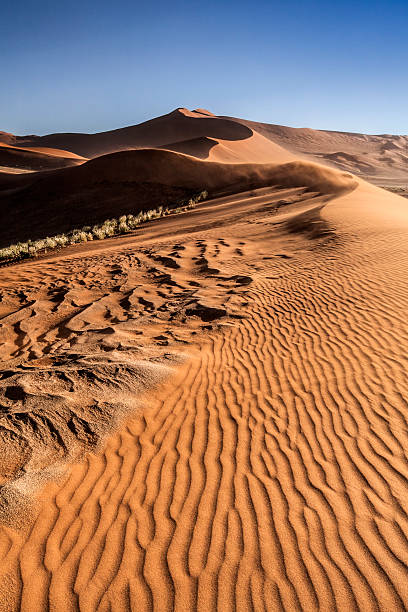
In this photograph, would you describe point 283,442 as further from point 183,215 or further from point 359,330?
point 183,215

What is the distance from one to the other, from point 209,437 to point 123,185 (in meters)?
22.6

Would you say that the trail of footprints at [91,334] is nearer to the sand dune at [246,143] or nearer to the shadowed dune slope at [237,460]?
the shadowed dune slope at [237,460]

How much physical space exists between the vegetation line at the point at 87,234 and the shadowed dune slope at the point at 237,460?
5.62m

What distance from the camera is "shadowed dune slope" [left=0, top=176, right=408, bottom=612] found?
233cm

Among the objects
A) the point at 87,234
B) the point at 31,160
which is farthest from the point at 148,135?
the point at 87,234

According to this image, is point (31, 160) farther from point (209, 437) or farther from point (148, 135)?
point (209, 437)

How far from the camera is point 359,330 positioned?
213 inches

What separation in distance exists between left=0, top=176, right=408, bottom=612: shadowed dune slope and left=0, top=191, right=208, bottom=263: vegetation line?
5.62 metres

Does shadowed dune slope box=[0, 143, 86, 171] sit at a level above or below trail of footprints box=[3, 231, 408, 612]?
above

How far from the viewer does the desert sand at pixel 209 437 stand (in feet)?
7.78

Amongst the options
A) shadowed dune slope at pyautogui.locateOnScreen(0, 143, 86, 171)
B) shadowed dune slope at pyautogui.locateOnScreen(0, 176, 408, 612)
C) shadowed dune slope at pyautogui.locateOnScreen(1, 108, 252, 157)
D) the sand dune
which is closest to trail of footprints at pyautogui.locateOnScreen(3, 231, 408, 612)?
shadowed dune slope at pyautogui.locateOnScreen(0, 176, 408, 612)

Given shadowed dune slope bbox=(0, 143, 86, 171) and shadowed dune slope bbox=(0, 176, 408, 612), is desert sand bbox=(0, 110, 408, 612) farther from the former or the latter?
shadowed dune slope bbox=(0, 143, 86, 171)

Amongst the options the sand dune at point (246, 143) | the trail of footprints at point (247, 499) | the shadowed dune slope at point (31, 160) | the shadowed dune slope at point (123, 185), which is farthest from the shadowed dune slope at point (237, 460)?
the shadowed dune slope at point (31, 160)

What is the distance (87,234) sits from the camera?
15523 mm
